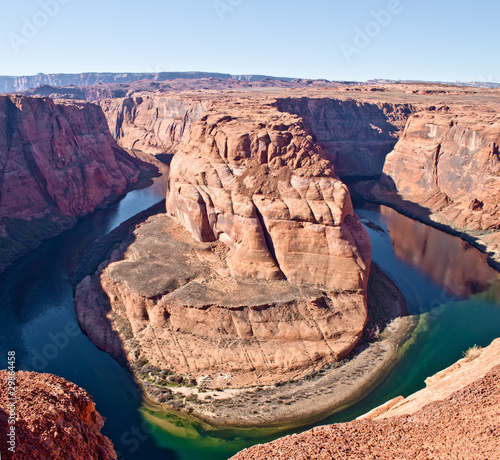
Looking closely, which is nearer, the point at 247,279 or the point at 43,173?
the point at 247,279

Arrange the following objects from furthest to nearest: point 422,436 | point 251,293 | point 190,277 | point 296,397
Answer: point 190,277 → point 251,293 → point 296,397 → point 422,436

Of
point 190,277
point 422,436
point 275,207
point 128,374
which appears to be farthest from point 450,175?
point 422,436


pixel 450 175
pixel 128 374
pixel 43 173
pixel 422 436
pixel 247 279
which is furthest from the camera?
pixel 450 175

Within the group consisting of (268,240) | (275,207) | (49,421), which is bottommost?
(49,421)

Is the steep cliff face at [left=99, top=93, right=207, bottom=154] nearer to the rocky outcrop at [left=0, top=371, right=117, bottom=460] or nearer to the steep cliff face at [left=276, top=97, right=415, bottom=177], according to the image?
the steep cliff face at [left=276, top=97, right=415, bottom=177]

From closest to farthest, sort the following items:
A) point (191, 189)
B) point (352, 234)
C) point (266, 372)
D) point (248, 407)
Answer: point (248, 407)
point (266, 372)
point (352, 234)
point (191, 189)

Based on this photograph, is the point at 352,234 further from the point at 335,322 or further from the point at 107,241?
the point at 107,241

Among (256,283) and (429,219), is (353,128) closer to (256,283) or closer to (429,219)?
(429,219)

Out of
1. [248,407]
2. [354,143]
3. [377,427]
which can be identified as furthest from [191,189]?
[354,143]
